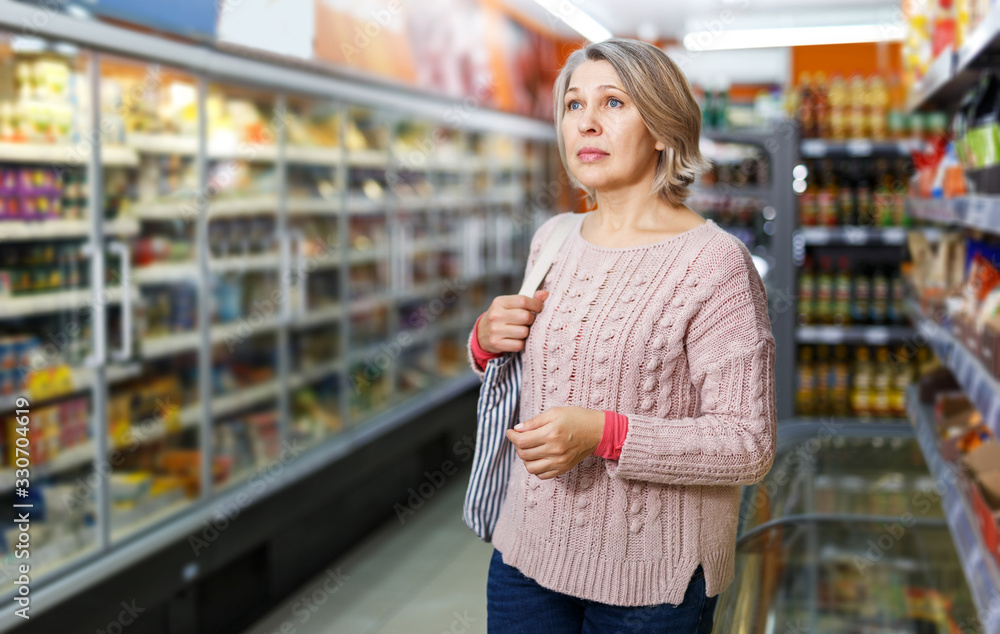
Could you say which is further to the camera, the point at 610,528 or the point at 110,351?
the point at 110,351

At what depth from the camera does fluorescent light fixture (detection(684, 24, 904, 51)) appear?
7.48 meters

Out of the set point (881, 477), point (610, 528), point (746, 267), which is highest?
point (746, 267)

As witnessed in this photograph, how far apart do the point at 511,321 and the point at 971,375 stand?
1528 mm

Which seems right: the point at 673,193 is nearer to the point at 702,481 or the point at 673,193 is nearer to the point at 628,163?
the point at 628,163

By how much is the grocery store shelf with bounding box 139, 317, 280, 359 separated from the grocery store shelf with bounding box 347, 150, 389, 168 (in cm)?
106

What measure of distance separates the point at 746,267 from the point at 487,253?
5.92 m

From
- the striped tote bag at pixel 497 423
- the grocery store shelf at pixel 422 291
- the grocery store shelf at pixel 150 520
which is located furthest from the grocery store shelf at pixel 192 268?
the striped tote bag at pixel 497 423

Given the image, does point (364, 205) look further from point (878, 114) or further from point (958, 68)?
point (958, 68)

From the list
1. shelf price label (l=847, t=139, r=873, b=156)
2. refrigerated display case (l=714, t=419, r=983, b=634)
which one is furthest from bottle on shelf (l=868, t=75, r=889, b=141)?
refrigerated display case (l=714, t=419, r=983, b=634)

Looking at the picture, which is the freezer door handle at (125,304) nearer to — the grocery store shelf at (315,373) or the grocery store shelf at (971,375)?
the grocery store shelf at (315,373)

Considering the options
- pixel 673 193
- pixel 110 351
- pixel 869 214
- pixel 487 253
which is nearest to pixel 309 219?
pixel 110 351

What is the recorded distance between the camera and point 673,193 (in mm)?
1404

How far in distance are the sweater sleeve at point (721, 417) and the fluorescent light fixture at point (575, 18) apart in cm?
658

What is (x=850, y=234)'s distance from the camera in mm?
5234
